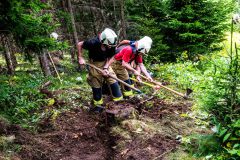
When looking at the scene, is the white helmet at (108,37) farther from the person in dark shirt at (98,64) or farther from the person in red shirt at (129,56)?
the person in red shirt at (129,56)

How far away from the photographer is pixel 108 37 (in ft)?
21.5

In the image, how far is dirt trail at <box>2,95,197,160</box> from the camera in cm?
499

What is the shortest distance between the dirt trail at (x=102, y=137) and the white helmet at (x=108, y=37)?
5.43 ft

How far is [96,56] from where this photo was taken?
732 cm

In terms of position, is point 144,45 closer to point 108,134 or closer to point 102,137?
point 108,134

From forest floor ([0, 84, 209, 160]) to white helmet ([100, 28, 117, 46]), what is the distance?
65.2 inches

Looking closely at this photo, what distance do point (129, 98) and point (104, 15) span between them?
11.9 m

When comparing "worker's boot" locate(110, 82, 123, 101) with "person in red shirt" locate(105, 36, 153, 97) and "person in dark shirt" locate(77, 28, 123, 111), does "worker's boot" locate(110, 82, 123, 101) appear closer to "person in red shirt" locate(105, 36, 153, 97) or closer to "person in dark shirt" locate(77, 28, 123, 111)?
"person in dark shirt" locate(77, 28, 123, 111)

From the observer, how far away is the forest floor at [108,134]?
4977 millimetres

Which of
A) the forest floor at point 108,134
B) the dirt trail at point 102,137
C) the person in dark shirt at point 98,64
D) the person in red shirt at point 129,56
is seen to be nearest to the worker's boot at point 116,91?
the person in dark shirt at point 98,64

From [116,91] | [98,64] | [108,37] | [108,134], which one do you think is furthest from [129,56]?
[108,134]

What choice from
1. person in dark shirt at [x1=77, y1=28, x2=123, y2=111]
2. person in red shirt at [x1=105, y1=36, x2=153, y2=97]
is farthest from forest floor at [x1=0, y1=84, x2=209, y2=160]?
person in red shirt at [x1=105, y1=36, x2=153, y2=97]

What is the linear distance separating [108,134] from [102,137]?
15cm

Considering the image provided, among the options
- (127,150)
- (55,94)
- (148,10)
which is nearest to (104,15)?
(148,10)
